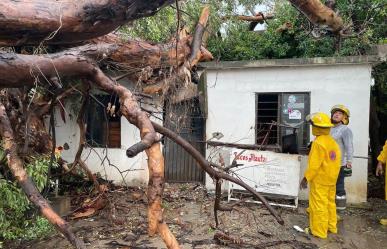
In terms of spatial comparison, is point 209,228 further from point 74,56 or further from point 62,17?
point 62,17

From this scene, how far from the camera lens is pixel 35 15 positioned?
2.27m

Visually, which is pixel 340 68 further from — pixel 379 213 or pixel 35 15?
pixel 35 15

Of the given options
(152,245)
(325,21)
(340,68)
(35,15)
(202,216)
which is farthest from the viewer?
(340,68)

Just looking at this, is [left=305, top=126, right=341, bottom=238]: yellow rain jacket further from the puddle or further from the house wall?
the puddle

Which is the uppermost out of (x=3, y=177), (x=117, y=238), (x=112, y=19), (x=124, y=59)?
(x=124, y=59)

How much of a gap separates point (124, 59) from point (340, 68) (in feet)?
14.7

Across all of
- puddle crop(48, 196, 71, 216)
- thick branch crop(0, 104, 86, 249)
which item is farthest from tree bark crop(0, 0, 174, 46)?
puddle crop(48, 196, 71, 216)

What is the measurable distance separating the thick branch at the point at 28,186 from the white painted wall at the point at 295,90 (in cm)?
483

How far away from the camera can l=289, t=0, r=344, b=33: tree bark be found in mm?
2549

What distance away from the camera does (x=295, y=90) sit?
810 centimetres

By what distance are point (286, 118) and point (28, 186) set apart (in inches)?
251

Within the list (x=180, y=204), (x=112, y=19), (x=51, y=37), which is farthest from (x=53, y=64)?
(x=180, y=204)

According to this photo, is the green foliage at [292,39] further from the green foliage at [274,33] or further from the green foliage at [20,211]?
the green foliage at [20,211]

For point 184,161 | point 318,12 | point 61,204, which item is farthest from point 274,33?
point 318,12
